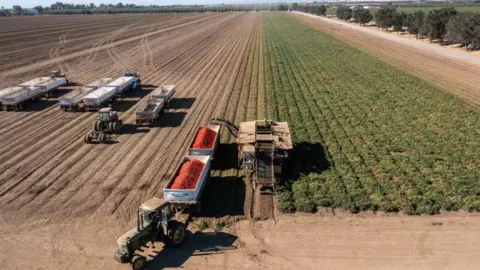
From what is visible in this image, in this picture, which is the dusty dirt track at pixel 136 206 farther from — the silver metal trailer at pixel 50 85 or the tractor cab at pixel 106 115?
the silver metal trailer at pixel 50 85

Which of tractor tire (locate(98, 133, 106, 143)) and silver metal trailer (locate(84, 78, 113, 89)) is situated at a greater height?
silver metal trailer (locate(84, 78, 113, 89))

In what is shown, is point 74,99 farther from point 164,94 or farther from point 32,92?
point 164,94

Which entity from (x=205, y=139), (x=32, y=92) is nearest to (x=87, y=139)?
(x=205, y=139)

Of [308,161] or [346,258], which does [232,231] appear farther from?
[308,161]

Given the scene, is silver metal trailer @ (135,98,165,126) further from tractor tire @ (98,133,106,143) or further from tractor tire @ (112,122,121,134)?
tractor tire @ (98,133,106,143)

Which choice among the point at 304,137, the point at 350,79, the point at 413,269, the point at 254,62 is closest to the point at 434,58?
the point at 350,79

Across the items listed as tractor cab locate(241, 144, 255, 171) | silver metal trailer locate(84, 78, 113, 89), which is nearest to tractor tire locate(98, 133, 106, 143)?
tractor cab locate(241, 144, 255, 171)
